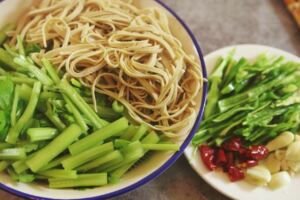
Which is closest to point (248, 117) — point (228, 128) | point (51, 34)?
point (228, 128)

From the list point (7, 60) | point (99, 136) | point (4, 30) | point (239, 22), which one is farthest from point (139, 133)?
point (239, 22)

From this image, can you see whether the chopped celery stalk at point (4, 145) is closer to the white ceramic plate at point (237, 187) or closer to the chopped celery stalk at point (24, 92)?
the chopped celery stalk at point (24, 92)

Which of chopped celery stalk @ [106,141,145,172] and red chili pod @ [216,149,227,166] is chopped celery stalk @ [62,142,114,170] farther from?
red chili pod @ [216,149,227,166]

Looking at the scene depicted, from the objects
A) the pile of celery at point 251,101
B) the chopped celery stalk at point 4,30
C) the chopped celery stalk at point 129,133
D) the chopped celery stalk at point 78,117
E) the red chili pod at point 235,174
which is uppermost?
the chopped celery stalk at point 4,30

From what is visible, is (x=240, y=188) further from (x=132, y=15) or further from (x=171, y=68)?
(x=132, y=15)

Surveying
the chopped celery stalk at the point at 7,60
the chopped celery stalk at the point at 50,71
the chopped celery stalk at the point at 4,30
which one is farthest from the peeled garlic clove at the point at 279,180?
the chopped celery stalk at the point at 4,30

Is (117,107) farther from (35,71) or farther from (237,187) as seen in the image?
(237,187)
